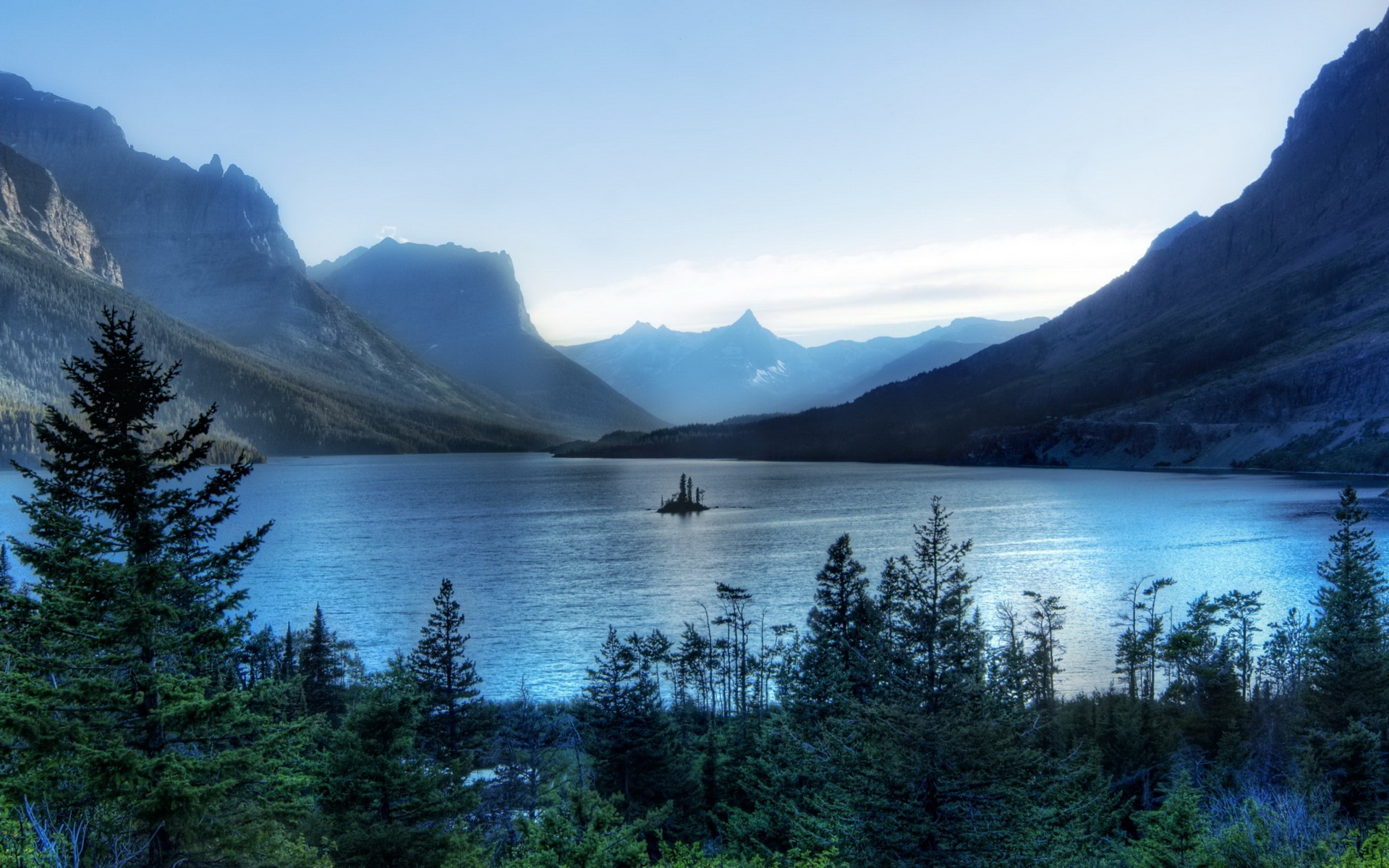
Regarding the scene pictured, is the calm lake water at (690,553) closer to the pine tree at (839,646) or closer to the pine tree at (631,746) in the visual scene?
the pine tree at (631,746)

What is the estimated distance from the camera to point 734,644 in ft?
179

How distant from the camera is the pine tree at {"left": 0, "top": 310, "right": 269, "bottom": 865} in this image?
12.8 metres

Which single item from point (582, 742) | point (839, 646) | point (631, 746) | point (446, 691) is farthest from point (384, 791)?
point (839, 646)

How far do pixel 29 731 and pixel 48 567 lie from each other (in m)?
2.57

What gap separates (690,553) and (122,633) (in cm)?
8711

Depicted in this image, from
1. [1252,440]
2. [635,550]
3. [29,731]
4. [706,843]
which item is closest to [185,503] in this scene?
[29,731]

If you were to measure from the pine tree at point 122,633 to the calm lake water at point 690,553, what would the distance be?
35.2 m

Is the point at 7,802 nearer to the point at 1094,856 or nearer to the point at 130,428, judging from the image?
the point at 130,428

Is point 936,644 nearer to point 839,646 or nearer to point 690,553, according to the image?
point 839,646

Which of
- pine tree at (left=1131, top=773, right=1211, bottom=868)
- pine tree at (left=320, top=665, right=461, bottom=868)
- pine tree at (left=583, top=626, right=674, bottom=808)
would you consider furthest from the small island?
pine tree at (left=1131, top=773, right=1211, bottom=868)

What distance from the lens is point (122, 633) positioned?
44.2 ft

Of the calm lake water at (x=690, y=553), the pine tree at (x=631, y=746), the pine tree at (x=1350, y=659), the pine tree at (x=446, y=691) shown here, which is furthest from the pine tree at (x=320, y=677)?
the pine tree at (x=1350, y=659)

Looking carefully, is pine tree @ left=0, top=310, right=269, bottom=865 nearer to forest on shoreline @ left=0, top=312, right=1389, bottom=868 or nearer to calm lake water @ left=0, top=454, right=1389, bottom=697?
forest on shoreline @ left=0, top=312, right=1389, bottom=868

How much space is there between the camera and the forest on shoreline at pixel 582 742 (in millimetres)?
13289
